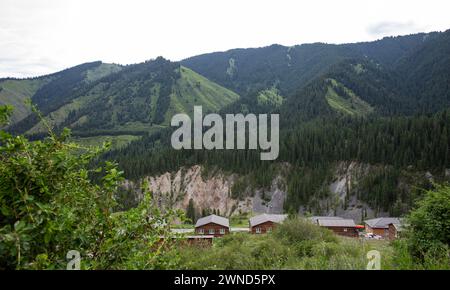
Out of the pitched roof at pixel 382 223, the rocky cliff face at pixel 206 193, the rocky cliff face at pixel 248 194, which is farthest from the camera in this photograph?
the rocky cliff face at pixel 206 193

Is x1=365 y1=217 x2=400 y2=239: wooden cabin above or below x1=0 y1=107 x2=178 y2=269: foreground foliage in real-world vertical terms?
below

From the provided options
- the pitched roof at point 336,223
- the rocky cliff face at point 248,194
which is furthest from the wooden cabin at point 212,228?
the rocky cliff face at point 248,194

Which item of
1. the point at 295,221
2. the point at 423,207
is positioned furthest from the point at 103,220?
the point at 295,221

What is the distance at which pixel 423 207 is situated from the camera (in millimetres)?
19484

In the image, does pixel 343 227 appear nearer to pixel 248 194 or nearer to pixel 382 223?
pixel 382 223

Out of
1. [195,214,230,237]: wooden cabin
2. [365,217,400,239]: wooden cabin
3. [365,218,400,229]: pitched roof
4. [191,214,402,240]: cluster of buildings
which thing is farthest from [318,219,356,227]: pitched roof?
[195,214,230,237]: wooden cabin

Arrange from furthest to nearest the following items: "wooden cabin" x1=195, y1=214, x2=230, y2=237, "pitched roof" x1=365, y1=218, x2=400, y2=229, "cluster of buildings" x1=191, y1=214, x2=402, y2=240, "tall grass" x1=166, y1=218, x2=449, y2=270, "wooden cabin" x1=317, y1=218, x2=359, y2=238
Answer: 1. "pitched roof" x1=365, y1=218, x2=400, y2=229
2. "wooden cabin" x1=317, y1=218, x2=359, y2=238
3. "cluster of buildings" x1=191, y1=214, x2=402, y2=240
4. "wooden cabin" x1=195, y1=214, x2=230, y2=237
5. "tall grass" x1=166, y1=218, x2=449, y2=270

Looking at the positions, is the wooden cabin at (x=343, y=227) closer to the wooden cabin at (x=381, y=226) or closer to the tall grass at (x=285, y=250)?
the wooden cabin at (x=381, y=226)

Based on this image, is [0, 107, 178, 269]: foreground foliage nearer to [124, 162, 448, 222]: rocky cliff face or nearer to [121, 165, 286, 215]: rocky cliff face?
[124, 162, 448, 222]: rocky cliff face

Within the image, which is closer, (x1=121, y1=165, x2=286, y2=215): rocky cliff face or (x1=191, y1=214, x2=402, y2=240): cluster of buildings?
(x1=191, y1=214, x2=402, y2=240): cluster of buildings

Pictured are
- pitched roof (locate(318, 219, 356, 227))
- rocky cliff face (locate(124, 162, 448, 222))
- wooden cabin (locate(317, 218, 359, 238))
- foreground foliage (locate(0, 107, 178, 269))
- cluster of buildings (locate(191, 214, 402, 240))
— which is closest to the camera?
foreground foliage (locate(0, 107, 178, 269))

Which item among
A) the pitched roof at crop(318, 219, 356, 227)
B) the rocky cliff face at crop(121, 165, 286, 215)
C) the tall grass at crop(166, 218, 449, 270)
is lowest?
the rocky cliff face at crop(121, 165, 286, 215)
